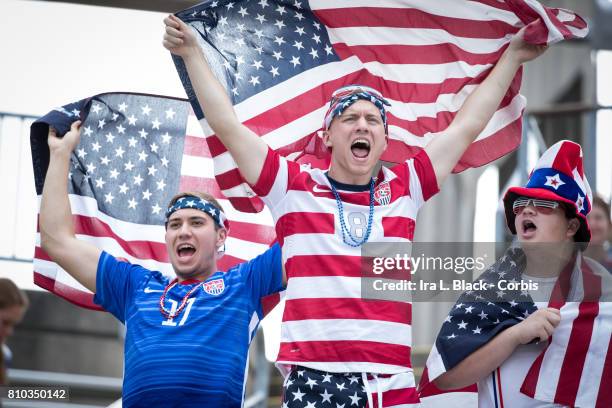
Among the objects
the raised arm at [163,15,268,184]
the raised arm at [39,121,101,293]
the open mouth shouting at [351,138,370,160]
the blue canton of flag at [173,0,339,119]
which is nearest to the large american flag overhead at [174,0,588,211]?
the blue canton of flag at [173,0,339,119]

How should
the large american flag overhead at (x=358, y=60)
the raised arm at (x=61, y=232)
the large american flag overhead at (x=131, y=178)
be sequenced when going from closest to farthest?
the raised arm at (x=61, y=232) < the large american flag overhead at (x=358, y=60) < the large american flag overhead at (x=131, y=178)

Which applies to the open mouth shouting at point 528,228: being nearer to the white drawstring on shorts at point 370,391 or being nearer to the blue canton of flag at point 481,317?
the blue canton of flag at point 481,317

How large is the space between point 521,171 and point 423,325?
15.9 feet

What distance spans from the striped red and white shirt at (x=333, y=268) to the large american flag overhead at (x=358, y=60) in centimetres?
57

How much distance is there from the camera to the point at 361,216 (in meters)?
4.74

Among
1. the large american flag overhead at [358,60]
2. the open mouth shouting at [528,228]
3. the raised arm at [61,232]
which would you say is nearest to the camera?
the open mouth shouting at [528,228]

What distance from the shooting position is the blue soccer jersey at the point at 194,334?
15.8 feet

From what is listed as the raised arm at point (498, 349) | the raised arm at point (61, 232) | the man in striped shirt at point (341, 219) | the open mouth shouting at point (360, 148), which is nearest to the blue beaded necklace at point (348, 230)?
the man in striped shirt at point (341, 219)

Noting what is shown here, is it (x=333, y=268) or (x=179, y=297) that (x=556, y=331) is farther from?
(x=179, y=297)

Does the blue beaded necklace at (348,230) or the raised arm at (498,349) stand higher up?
the blue beaded necklace at (348,230)

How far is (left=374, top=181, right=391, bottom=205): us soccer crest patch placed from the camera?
189 inches

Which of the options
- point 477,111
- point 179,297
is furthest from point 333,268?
point 477,111

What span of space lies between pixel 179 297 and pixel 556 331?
5.29 ft

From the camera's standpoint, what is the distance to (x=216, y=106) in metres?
4.96
